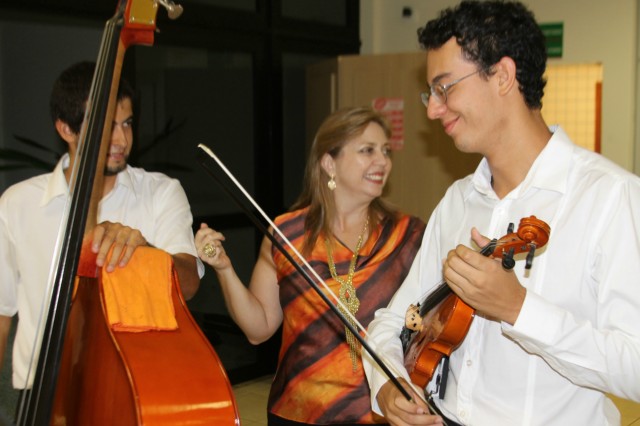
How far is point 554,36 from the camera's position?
4.83 m

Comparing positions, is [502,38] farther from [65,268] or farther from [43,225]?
[43,225]

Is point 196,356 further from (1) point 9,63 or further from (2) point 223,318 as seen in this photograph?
(1) point 9,63

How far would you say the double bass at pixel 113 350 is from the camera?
48.6 inches

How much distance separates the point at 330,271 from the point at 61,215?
828 mm

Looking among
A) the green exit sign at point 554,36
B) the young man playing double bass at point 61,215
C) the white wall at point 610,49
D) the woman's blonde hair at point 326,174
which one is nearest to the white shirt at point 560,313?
the young man playing double bass at point 61,215

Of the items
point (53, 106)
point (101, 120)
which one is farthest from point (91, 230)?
point (53, 106)

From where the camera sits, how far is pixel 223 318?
191 inches

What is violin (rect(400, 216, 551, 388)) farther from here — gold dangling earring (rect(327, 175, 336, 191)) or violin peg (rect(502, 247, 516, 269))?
gold dangling earring (rect(327, 175, 336, 191))

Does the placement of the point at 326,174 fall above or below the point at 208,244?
above

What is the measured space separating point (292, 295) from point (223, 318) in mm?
2631

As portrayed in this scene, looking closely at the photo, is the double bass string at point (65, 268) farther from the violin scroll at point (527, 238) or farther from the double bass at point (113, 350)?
the violin scroll at point (527, 238)

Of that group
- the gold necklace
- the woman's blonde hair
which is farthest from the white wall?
the gold necklace

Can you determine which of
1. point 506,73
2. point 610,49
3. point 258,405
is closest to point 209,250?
point 506,73

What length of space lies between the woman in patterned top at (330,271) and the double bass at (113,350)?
59 cm
